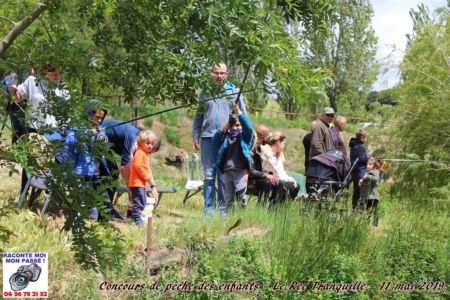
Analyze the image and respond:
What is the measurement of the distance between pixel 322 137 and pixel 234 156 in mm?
1838

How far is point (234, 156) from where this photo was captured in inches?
285

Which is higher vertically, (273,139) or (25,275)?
(273,139)

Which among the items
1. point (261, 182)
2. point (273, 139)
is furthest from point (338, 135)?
point (261, 182)

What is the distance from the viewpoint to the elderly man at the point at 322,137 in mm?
8516

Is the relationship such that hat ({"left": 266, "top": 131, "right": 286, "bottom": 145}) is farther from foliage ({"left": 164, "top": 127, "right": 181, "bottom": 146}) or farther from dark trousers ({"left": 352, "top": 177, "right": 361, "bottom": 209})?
foliage ({"left": 164, "top": 127, "right": 181, "bottom": 146})

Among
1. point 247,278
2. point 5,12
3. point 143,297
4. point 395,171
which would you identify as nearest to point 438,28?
point 395,171

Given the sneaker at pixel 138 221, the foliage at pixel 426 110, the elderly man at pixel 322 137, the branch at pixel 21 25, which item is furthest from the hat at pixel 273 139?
the branch at pixel 21 25

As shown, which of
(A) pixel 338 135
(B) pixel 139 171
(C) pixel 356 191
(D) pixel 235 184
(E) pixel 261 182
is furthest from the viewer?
(A) pixel 338 135

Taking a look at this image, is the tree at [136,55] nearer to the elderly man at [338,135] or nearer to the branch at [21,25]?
the branch at [21,25]

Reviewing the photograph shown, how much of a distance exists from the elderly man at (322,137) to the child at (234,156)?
1.50 metres

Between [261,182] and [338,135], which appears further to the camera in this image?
[338,135]

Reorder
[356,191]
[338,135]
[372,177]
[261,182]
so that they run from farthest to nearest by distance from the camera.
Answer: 1. [338,135]
2. [356,191]
3. [372,177]
4. [261,182]

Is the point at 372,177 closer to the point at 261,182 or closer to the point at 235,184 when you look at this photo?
the point at 261,182

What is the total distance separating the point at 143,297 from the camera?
16.0 ft
